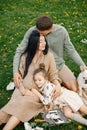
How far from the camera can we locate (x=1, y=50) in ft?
30.1

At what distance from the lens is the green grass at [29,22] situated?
7.98m

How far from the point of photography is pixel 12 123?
19.2ft

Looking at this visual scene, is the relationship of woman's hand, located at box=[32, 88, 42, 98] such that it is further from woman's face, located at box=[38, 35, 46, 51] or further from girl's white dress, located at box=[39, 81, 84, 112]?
woman's face, located at box=[38, 35, 46, 51]

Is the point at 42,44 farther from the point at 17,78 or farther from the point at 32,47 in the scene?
the point at 17,78

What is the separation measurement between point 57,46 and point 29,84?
96cm

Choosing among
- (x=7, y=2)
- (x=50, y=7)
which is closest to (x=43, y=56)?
(x=50, y=7)

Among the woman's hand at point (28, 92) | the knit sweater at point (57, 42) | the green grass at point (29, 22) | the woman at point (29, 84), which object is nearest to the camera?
the woman at point (29, 84)

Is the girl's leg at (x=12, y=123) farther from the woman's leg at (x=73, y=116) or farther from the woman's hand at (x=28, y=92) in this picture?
the woman's leg at (x=73, y=116)

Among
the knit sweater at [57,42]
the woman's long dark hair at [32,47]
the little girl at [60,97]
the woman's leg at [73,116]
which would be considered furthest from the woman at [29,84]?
the woman's leg at [73,116]

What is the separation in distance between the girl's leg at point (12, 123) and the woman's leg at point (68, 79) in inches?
57.6

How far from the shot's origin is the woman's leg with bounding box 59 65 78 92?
6978 millimetres

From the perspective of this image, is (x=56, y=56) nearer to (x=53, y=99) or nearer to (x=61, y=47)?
(x=61, y=47)

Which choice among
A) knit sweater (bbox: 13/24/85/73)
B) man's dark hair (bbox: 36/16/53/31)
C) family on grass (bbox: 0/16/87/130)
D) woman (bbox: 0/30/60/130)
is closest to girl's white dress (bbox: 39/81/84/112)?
family on grass (bbox: 0/16/87/130)

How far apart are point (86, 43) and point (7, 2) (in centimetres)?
526
